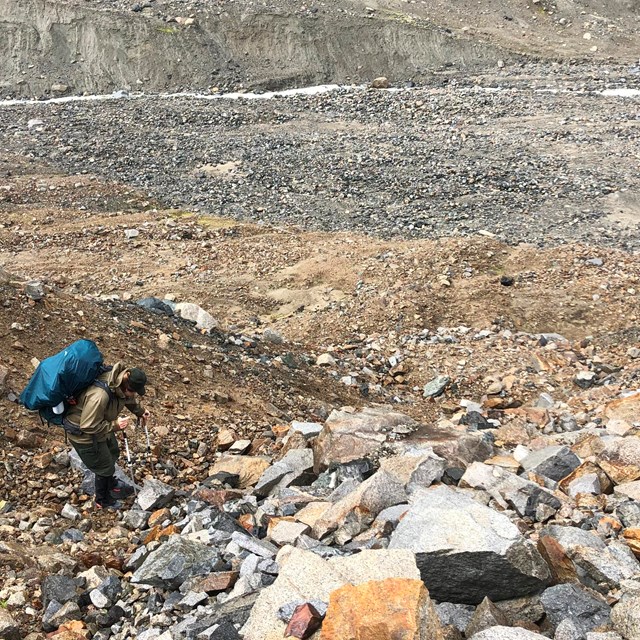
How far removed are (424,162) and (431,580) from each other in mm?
17499

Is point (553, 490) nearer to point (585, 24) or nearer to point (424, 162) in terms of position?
point (424, 162)

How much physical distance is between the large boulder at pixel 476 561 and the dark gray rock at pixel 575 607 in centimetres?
11

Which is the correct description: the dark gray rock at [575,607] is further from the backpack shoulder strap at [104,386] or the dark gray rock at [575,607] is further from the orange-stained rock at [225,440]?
the orange-stained rock at [225,440]

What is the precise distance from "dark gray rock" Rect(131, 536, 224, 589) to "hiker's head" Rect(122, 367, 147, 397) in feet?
4.56

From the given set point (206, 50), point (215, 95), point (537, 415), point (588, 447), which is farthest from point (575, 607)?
point (206, 50)

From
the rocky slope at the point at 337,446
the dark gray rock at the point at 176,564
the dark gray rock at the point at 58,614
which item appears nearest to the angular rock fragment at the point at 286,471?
the rocky slope at the point at 337,446

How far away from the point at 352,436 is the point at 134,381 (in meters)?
2.43

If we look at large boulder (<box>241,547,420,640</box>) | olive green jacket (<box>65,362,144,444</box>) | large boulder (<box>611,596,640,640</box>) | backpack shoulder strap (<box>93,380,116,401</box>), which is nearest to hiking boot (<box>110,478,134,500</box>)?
olive green jacket (<box>65,362,144,444</box>)

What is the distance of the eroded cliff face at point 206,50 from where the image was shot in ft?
110

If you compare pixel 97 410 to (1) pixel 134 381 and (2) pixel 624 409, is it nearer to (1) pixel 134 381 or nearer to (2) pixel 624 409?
(1) pixel 134 381

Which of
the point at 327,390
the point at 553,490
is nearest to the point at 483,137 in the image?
the point at 327,390

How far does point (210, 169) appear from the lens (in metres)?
20.8

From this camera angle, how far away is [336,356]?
A: 36.3 feet

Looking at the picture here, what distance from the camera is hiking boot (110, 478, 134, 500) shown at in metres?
6.34
